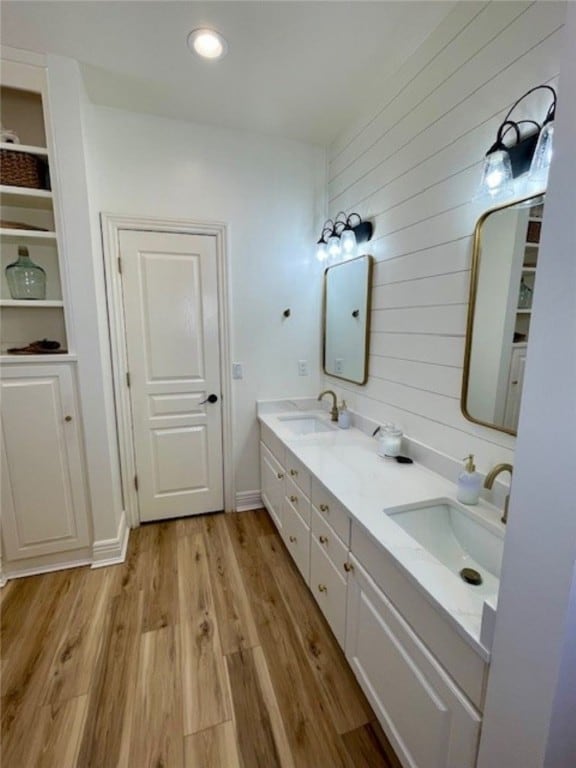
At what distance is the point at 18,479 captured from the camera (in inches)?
78.2

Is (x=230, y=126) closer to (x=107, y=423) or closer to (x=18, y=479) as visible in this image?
(x=107, y=423)

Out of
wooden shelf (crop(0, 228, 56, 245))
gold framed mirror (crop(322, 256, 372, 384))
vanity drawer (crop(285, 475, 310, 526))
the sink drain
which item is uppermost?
wooden shelf (crop(0, 228, 56, 245))

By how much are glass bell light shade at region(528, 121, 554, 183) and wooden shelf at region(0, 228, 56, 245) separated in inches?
87.7

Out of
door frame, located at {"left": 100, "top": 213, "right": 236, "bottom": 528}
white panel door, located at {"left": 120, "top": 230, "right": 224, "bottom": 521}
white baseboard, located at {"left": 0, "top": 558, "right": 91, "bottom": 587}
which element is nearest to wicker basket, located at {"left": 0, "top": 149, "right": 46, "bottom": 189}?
door frame, located at {"left": 100, "top": 213, "right": 236, "bottom": 528}

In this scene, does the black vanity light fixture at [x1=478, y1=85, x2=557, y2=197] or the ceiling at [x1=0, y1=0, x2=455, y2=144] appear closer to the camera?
the black vanity light fixture at [x1=478, y1=85, x2=557, y2=197]

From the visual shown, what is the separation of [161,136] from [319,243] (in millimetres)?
1276

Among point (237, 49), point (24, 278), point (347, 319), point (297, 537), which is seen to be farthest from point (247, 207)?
point (297, 537)

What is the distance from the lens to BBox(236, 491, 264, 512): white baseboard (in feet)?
9.27

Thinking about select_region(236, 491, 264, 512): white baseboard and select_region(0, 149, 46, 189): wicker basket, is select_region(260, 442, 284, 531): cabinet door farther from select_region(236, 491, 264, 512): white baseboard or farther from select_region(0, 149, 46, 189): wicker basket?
select_region(0, 149, 46, 189): wicker basket

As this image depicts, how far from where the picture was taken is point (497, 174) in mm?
1232

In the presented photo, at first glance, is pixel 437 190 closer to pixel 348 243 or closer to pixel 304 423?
pixel 348 243

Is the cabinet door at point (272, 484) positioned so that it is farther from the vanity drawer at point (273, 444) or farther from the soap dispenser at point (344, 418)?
the soap dispenser at point (344, 418)

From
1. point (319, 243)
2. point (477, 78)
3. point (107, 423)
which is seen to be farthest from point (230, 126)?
point (107, 423)

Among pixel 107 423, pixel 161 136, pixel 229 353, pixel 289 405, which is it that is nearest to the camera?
pixel 107 423
